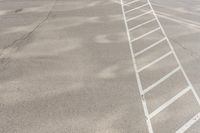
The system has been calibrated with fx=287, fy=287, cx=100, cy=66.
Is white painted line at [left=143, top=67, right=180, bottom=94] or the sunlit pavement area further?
white painted line at [left=143, top=67, right=180, bottom=94]

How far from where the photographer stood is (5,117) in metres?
6.39

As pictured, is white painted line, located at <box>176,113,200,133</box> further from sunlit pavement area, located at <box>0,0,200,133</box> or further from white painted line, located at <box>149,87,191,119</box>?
white painted line, located at <box>149,87,191,119</box>

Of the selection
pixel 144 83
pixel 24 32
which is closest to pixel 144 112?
pixel 144 83

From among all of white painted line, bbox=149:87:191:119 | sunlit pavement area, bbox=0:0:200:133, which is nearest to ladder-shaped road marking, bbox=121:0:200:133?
white painted line, bbox=149:87:191:119

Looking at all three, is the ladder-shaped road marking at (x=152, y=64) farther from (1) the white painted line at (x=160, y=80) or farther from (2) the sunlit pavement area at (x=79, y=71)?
(2) the sunlit pavement area at (x=79, y=71)

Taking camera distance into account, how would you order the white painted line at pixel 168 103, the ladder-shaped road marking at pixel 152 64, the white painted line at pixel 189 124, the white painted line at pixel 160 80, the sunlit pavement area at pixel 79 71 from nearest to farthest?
the white painted line at pixel 189 124, the sunlit pavement area at pixel 79 71, the ladder-shaped road marking at pixel 152 64, the white painted line at pixel 168 103, the white painted line at pixel 160 80

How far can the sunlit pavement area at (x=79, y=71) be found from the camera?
252 inches

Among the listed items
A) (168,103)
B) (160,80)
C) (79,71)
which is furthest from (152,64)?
(79,71)

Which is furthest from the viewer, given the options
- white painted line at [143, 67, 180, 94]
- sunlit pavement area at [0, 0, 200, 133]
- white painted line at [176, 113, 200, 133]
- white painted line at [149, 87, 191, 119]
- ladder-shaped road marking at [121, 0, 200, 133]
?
white painted line at [143, 67, 180, 94]

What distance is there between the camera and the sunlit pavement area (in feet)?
21.0

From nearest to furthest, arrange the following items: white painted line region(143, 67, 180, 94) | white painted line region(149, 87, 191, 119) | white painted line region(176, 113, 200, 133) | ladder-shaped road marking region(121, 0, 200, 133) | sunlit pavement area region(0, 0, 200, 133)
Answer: white painted line region(176, 113, 200, 133)
sunlit pavement area region(0, 0, 200, 133)
ladder-shaped road marking region(121, 0, 200, 133)
white painted line region(149, 87, 191, 119)
white painted line region(143, 67, 180, 94)

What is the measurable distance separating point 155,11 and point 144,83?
6.43m

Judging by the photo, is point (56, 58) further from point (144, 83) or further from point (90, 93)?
point (144, 83)

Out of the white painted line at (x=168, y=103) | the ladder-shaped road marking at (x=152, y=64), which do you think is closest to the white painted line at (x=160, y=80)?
the ladder-shaped road marking at (x=152, y=64)
